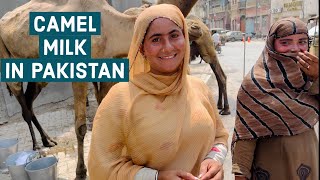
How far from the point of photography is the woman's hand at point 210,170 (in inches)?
60.9

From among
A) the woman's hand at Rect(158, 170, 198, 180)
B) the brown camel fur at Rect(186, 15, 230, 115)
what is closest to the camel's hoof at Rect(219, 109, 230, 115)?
the brown camel fur at Rect(186, 15, 230, 115)

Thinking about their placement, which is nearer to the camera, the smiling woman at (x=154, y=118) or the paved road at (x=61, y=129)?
the smiling woman at (x=154, y=118)

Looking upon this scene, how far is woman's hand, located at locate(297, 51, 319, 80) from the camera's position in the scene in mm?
1739

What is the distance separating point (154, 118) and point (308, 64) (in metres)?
0.91

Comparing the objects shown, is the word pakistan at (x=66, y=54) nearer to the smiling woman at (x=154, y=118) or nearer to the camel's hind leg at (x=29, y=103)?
the camel's hind leg at (x=29, y=103)

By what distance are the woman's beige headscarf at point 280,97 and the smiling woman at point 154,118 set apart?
1.42ft

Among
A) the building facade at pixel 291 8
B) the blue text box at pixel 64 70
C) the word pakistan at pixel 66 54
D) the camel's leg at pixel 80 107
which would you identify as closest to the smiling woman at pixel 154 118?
the blue text box at pixel 64 70

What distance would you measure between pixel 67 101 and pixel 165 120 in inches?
280

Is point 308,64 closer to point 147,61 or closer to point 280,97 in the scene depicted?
point 280,97

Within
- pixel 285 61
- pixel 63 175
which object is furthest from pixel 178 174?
pixel 63 175

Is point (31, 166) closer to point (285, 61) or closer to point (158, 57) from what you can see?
point (158, 57)

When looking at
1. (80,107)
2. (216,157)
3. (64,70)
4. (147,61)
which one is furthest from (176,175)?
(64,70)

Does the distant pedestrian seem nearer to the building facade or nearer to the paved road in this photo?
the paved road

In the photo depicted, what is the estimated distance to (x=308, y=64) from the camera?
69.0 inches
